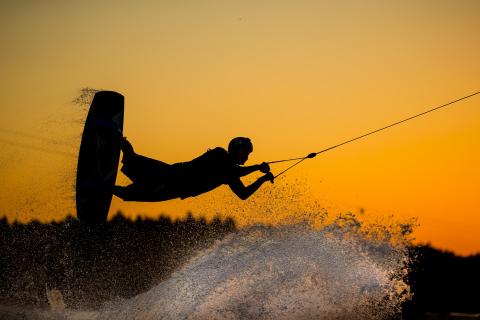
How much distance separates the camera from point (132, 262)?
198 feet

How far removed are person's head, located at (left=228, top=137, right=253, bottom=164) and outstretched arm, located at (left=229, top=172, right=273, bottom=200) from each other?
1.20 ft

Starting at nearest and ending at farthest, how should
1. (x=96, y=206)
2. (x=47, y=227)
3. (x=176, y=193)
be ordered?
(x=176, y=193) → (x=96, y=206) → (x=47, y=227)

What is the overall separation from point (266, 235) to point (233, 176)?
494 cm

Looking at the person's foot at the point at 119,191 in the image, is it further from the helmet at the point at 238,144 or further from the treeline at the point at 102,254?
the treeline at the point at 102,254

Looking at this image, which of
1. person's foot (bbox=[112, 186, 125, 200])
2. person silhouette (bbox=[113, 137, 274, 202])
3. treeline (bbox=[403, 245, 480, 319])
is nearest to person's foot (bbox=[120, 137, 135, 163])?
person silhouette (bbox=[113, 137, 274, 202])

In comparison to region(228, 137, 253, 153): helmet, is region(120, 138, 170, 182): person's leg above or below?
above

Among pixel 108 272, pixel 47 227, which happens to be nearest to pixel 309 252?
pixel 47 227

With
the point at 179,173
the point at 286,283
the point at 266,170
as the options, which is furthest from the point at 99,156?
the point at 286,283

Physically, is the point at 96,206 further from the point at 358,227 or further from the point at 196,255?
the point at 358,227

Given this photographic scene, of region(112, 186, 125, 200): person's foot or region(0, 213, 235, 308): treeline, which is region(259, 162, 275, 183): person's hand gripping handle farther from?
region(0, 213, 235, 308): treeline

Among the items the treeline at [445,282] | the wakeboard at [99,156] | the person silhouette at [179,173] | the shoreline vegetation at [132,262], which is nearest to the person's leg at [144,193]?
the person silhouette at [179,173]

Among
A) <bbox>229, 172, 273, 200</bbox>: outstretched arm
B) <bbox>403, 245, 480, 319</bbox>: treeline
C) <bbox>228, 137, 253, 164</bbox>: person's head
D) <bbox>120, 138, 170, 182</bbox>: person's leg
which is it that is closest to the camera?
<bbox>120, 138, 170, 182</bbox>: person's leg

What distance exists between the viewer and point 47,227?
33188mm

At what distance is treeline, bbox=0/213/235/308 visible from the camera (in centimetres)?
3685
